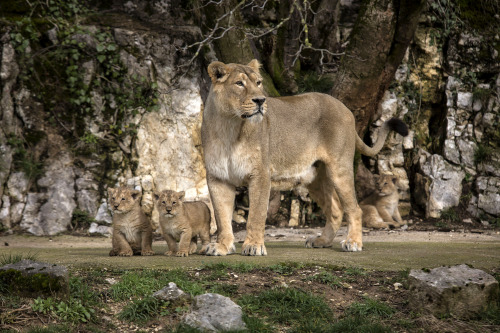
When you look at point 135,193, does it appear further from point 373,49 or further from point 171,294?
point 373,49

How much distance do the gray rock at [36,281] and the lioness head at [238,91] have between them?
2778mm

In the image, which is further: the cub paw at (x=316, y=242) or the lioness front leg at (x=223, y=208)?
the cub paw at (x=316, y=242)

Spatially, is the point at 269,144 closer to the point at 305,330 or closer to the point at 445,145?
the point at 305,330

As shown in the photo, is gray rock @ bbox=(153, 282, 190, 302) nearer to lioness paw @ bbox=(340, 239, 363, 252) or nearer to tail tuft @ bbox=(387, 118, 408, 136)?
lioness paw @ bbox=(340, 239, 363, 252)

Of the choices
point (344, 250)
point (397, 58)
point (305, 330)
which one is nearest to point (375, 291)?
point (305, 330)

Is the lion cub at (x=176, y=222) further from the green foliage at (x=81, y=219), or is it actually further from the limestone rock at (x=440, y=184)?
the limestone rock at (x=440, y=184)

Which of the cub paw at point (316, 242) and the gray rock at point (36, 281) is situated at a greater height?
the cub paw at point (316, 242)

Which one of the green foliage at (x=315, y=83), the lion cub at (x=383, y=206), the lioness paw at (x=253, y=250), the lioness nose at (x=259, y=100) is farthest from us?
the green foliage at (x=315, y=83)

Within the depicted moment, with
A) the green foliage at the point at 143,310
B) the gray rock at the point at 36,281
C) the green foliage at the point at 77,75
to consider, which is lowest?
the green foliage at the point at 143,310

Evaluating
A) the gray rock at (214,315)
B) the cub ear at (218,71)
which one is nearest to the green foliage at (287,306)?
the gray rock at (214,315)

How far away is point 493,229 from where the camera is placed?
38.1 feet

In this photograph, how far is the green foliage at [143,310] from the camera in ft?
16.4

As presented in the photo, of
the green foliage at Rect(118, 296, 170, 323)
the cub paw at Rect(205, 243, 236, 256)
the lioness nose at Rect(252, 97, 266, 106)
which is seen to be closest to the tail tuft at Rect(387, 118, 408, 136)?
the lioness nose at Rect(252, 97, 266, 106)

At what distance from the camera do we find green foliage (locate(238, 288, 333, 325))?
201 inches
